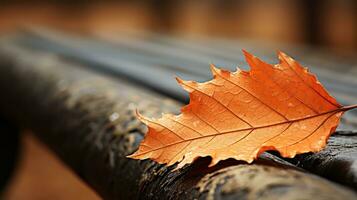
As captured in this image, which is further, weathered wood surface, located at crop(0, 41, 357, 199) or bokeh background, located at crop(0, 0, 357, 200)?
bokeh background, located at crop(0, 0, 357, 200)

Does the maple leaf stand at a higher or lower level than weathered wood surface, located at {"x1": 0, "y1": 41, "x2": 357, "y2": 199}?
higher

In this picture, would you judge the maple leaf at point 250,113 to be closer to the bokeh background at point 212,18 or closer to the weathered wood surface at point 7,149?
the weathered wood surface at point 7,149

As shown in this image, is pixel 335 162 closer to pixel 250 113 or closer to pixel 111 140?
pixel 250 113

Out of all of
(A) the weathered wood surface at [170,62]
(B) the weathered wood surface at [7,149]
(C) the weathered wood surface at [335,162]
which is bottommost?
(B) the weathered wood surface at [7,149]

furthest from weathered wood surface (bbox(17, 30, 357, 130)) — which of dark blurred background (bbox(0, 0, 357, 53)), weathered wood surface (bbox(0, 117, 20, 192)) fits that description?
dark blurred background (bbox(0, 0, 357, 53))

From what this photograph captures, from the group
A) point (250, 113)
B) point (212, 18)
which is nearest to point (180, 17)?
point (212, 18)

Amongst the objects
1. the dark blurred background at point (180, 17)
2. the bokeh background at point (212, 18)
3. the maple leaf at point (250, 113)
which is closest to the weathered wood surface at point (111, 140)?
the maple leaf at point (250, 113)

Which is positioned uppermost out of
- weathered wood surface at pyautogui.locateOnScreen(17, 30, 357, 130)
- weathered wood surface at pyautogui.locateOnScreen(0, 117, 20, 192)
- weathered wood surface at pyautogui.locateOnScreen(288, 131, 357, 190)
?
weathered wood surface at pyautogui.locateOnScreen(288, 131, 357, 190)

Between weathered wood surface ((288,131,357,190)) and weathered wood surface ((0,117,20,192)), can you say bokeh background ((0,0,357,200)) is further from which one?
weathered wood surface ((288,131,357,190))
